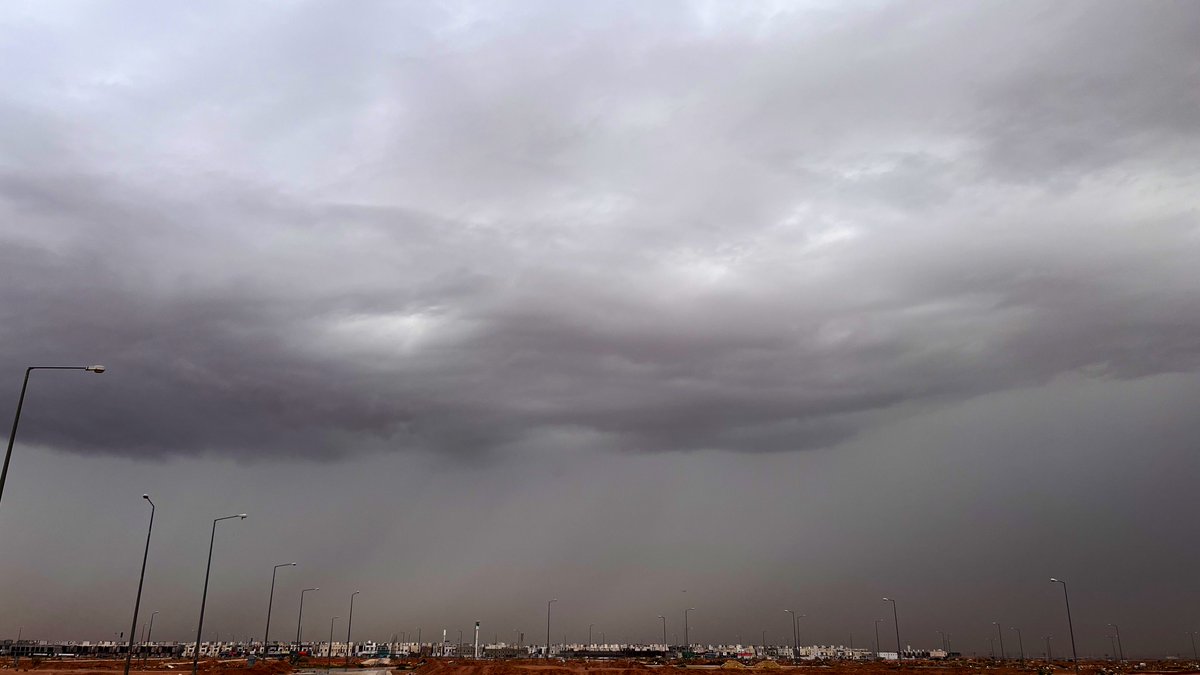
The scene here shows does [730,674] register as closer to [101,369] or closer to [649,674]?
[649,674]

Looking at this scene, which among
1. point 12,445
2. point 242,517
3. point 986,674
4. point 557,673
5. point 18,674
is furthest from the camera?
point 986,674

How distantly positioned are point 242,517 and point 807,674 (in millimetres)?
89201

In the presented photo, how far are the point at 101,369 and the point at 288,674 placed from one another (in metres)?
103

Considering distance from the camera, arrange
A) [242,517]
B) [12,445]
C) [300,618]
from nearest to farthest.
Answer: [12,445], [242,517], [300,618]

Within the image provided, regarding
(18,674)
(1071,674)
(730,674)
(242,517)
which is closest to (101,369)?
(242,517)

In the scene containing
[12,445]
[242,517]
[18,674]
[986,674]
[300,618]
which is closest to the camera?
[12,445]

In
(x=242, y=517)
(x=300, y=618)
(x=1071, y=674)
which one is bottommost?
(x=1071, y=674)

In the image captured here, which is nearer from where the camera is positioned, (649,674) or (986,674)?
(649,674)

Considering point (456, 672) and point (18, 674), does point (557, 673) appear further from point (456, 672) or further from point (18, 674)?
point (18, 674)

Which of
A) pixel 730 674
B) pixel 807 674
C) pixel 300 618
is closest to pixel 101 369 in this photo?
pixel 807 674

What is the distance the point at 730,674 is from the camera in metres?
154

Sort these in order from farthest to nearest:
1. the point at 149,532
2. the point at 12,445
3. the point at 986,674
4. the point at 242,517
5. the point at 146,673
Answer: the point at 986,674 < the point at 146,673 < the point at 242,517 < the point at 149,532 < the point at 12,445

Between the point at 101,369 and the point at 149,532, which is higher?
the point at 101,369

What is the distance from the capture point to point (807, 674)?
13050cm
